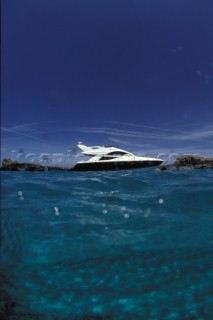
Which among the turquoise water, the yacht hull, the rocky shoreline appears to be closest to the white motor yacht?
the yacht hull

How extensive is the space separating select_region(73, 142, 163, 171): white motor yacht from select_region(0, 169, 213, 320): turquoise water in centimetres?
2003

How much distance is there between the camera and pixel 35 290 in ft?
20.7

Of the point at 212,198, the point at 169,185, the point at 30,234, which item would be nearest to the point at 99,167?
the point at 169,185

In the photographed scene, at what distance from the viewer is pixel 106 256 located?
24.8 ft

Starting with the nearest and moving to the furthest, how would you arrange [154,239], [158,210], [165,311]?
1. [165,311]
2. [154,239]
3. [158,210]

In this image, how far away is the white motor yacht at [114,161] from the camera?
3070 centimetres

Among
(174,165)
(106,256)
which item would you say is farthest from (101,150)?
(106,256)

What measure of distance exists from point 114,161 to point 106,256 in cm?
2328

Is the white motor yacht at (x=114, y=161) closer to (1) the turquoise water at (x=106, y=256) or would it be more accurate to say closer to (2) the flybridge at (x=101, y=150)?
(2) the flybridge at (x=101, y=150)

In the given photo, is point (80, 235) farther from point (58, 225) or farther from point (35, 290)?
point (35, 290)

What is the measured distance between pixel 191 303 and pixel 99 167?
25.4 metres

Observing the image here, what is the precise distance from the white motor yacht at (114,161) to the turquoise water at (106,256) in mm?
20027

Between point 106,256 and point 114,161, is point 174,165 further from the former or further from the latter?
point 106,256

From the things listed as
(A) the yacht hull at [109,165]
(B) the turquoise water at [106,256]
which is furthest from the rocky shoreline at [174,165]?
(B) the turquoise water at [106,256]
